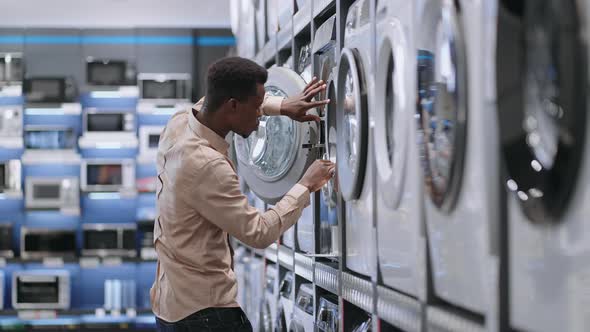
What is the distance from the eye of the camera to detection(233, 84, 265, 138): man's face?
105 inches

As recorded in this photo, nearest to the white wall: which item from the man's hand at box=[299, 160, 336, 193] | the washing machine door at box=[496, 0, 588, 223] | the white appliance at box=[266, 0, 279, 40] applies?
the white appliance at box=[266, 0, 279, 40]

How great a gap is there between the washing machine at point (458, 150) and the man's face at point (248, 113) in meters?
0.90

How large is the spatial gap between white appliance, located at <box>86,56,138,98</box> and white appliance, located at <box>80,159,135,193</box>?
2.38 ft

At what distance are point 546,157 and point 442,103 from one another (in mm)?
468

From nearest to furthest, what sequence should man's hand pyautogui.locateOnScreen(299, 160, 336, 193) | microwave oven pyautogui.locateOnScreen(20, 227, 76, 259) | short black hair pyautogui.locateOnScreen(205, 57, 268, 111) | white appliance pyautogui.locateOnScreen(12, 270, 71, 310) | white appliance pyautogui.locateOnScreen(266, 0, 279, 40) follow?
1. short black hair pyautogui.locateOnScreen(205, 57, 268, 111)
2. man's hand pyautogui.locateOnScreen(299, 160, 336, 193)
3. white appliance pyautogui.locateOnScreen(266, 0, 279, 40)
4. white appliance pyautogui.locateOnScreen(12, 270, 71, 310)
5. microwave oven pyautogui.locateOnScreen(20, 227, 76, 259)

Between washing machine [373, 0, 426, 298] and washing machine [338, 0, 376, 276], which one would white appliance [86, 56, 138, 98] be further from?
washing machine [373, 0, 426, 298]

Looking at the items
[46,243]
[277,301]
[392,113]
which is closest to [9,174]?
[46,243]

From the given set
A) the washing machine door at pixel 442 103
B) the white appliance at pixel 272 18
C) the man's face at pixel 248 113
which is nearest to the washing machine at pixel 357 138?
the man's face at pixel 248 113

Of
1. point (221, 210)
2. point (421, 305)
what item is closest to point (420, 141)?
point (421, 305)

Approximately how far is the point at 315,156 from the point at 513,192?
69.7 inches

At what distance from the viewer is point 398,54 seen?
80.7 inches

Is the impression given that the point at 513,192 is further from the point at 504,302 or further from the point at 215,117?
the point at 215,117

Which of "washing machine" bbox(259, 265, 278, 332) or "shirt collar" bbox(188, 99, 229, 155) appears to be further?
"washing machine" bbox(259, 265, 278, 332)

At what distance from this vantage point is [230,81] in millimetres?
2623
